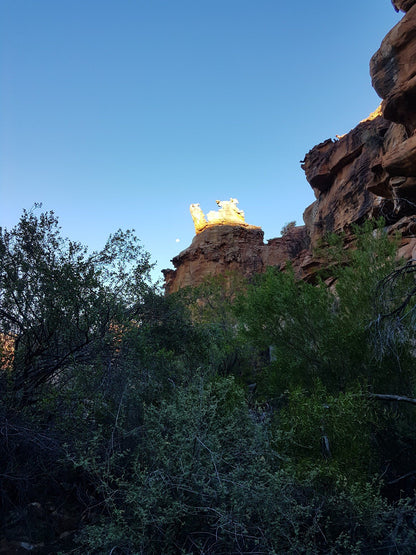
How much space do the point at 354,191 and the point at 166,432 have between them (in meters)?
21.5

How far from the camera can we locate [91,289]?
6.77m

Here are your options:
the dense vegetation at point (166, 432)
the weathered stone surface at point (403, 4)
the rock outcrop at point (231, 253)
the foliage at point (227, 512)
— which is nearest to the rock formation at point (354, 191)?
the weathered stone surface at point (403, 4)

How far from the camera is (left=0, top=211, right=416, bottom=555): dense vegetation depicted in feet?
12.7

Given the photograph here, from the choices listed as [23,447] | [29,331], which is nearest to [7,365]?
[29,331]

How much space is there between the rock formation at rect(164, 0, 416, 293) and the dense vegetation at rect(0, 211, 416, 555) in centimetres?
522

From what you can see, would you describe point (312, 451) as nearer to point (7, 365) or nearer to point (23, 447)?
point (23, 447)

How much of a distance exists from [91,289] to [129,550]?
14.2ft

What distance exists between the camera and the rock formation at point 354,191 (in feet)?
40.7

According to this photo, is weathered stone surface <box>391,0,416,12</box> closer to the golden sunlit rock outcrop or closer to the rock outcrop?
the rock outcrop

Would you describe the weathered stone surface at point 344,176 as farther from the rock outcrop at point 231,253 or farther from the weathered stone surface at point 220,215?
the weathered stone surface at point 220,215

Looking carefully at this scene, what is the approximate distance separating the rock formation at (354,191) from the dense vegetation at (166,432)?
5.22 metres

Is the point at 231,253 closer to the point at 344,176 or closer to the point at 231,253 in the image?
the point at 231,253

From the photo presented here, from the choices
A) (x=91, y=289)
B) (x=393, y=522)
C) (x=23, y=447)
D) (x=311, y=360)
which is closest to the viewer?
(x=393, y=522)

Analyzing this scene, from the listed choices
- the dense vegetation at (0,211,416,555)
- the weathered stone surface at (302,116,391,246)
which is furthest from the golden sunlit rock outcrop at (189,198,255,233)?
the dense vegetation at (0,211,416,555)
